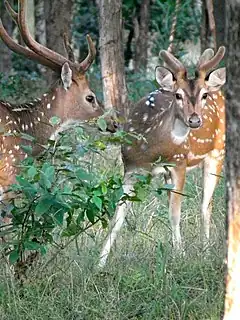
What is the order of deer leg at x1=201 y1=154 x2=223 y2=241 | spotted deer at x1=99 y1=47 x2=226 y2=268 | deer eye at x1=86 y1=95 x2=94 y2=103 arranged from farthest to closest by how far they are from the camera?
deer eye at x1=86 y1=95 x2=94 y2=103 < deer leg at x1=201 y1=154 x2=223 y2=241 < spotted deer at x1=99 y1=47 x2=226 y2=268

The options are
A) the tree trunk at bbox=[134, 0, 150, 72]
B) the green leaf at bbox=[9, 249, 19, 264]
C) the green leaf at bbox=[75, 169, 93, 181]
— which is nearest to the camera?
the green leaf at bbox=[75, 169, 93, 181]

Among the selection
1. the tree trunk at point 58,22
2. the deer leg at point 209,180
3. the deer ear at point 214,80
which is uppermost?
the tree trunk at point 58,22

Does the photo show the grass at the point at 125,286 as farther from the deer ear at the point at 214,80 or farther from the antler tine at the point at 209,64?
the antler tine at the point at 209,64

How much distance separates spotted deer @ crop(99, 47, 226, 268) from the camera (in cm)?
764

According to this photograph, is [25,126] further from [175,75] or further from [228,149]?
[228,149]

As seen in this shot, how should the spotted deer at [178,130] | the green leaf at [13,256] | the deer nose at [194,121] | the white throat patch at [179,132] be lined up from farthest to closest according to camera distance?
1. the white throat patch at [179,132]
2. the spotted deer at [178,130]
3. the deer nose at [194,121]
4. the green leaf at [13,256]

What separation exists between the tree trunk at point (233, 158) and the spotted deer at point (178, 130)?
2.30 m

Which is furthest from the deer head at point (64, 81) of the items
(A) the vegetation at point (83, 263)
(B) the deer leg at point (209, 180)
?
(A) the vegetation at point (83, 263)

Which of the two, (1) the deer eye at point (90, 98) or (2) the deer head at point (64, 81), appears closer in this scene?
(2) the deer head at point (64, 81)

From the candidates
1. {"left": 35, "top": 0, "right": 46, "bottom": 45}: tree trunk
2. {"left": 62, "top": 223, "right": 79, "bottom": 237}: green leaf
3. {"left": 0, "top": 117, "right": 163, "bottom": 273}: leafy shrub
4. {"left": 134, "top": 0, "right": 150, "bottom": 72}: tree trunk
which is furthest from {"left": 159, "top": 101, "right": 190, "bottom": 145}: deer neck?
{"left": 35, "top": 0, "right": 46, "bottom": 45}: tree trunk

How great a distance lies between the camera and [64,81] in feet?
27.3

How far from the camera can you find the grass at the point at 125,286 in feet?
18.9

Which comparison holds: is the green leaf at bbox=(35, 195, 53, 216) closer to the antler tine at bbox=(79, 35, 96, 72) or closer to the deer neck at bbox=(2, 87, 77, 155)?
the deer neck at bbox=(2, 87, 77, 155)

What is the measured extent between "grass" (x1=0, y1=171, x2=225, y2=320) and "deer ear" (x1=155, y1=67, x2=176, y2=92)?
1.28m
